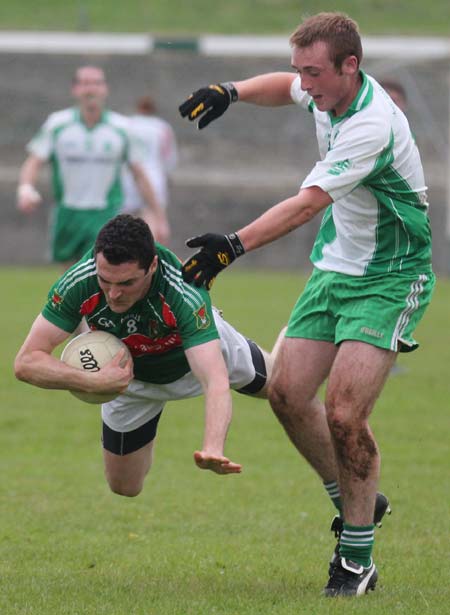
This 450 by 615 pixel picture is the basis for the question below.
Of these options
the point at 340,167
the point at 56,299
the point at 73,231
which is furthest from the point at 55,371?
the point at 73,231

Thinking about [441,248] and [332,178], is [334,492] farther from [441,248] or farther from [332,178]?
[441,248]

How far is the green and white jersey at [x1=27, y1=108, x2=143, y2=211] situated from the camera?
12711 millimetres

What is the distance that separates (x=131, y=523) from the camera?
7254 millimetres

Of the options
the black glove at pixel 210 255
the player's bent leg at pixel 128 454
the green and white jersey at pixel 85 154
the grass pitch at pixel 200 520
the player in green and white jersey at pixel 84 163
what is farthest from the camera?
the green and white jersey at pixel 85 154

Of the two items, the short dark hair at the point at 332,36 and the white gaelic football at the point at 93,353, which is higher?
the short dark hair at the point at 332,36

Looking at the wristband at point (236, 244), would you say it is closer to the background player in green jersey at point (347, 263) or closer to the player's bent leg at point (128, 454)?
the background player in green jersey at point (347, 263)

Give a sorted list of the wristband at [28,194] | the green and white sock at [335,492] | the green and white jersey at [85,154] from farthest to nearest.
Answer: the green and white jersey at [85,154] < the wristband at [28,194] < the green and white sock at [335,492]

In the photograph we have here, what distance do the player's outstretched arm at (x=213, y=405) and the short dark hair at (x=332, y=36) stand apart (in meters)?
1.32

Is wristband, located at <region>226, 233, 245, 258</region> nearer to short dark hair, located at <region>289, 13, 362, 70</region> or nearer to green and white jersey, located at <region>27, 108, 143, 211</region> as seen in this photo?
short dark hair, located at <region>289, 13, 362, 70</region>

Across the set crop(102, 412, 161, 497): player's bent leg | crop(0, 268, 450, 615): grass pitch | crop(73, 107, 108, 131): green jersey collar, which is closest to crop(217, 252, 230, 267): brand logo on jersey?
crop(0, 268, 450, 615): grass pitch

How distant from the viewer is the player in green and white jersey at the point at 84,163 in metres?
12.6

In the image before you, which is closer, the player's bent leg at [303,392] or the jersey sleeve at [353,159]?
the jersey sleeve at [353,159]

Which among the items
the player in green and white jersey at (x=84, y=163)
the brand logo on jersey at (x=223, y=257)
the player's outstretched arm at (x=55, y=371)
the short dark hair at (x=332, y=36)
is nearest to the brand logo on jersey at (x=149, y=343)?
the player's outstretched arm at (x=55, y=371)

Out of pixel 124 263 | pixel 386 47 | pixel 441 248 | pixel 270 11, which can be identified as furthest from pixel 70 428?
pixel 270 11
